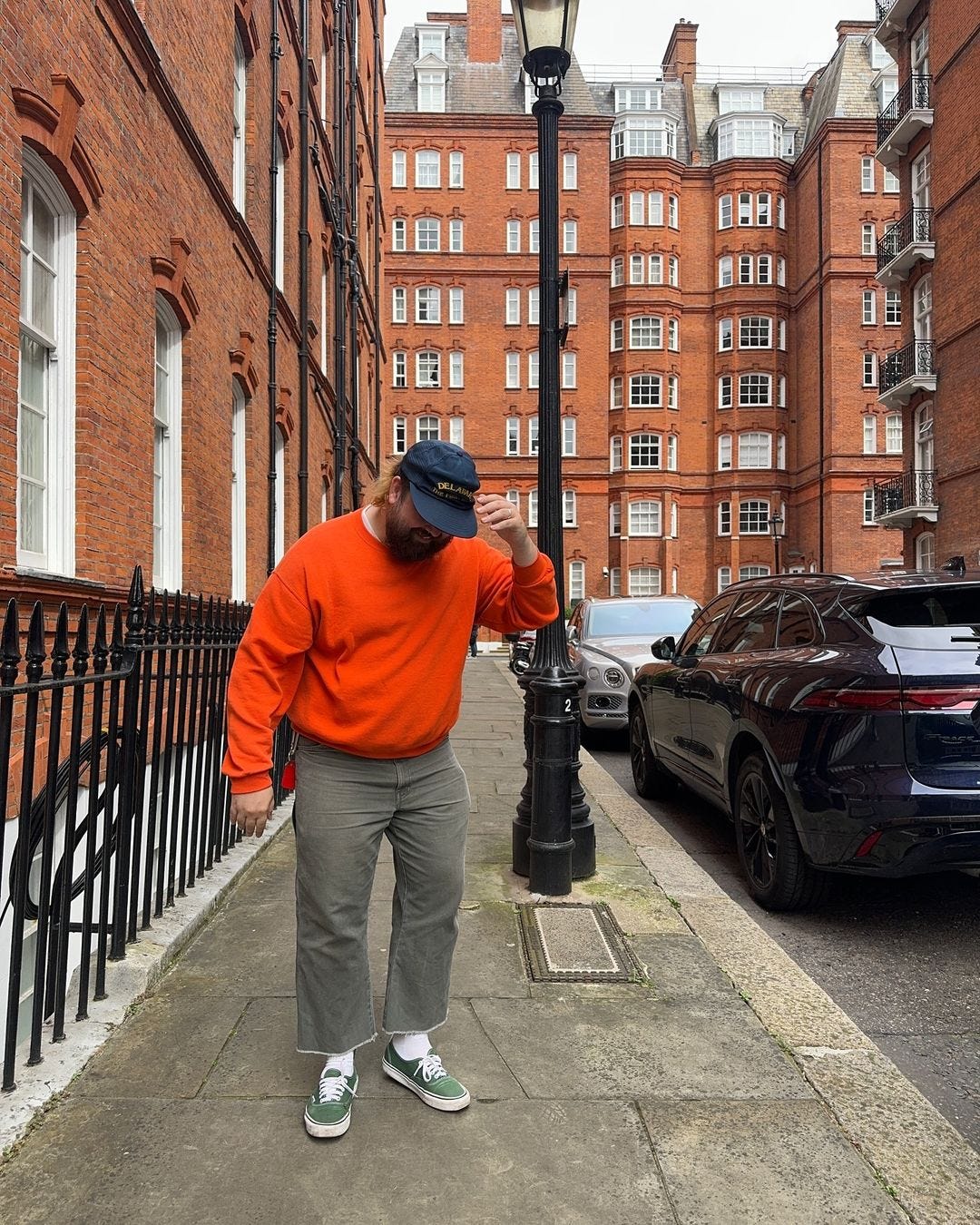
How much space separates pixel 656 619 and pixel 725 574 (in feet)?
111

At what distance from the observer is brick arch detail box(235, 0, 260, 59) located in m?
10.7

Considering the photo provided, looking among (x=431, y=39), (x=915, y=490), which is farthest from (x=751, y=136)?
(x=915, y=490)

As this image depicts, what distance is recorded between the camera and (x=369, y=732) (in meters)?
2.74

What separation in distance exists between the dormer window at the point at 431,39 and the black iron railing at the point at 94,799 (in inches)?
1795

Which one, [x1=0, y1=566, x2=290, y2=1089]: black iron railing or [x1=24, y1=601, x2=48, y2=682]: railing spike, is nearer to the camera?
[x1=24, y1=601, x2=48, y2=682]: railing spike

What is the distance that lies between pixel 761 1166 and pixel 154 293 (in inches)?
300

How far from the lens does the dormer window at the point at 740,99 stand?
47062mm

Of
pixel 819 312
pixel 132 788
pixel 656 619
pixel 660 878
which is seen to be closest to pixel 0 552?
pixel 132 788

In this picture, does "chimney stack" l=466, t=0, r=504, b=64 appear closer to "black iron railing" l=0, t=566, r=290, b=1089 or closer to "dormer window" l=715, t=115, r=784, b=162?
"dormer window" l=715, t=115, r=784, b=162

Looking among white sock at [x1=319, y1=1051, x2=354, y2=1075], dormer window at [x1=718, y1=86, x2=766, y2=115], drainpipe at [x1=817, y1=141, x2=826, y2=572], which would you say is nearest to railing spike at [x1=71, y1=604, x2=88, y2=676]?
white sock at [x1=319, y1=1051, x2=354, y2=1075]

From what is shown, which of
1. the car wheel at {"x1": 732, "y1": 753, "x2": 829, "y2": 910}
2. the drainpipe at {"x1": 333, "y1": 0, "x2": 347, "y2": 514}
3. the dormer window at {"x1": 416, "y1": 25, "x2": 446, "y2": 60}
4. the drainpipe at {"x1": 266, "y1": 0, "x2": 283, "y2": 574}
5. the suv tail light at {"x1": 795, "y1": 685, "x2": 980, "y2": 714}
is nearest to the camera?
the suv tail light at {"x1": 795, "y1": 685, "x2": 980, "y2": 714}

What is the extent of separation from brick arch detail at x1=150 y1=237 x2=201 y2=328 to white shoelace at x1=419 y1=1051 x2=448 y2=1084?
6.92m

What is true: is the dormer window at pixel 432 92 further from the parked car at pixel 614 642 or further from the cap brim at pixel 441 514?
the cap brim at pixel 441 514

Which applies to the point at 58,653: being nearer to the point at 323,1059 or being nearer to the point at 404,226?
the point at 323,1059
